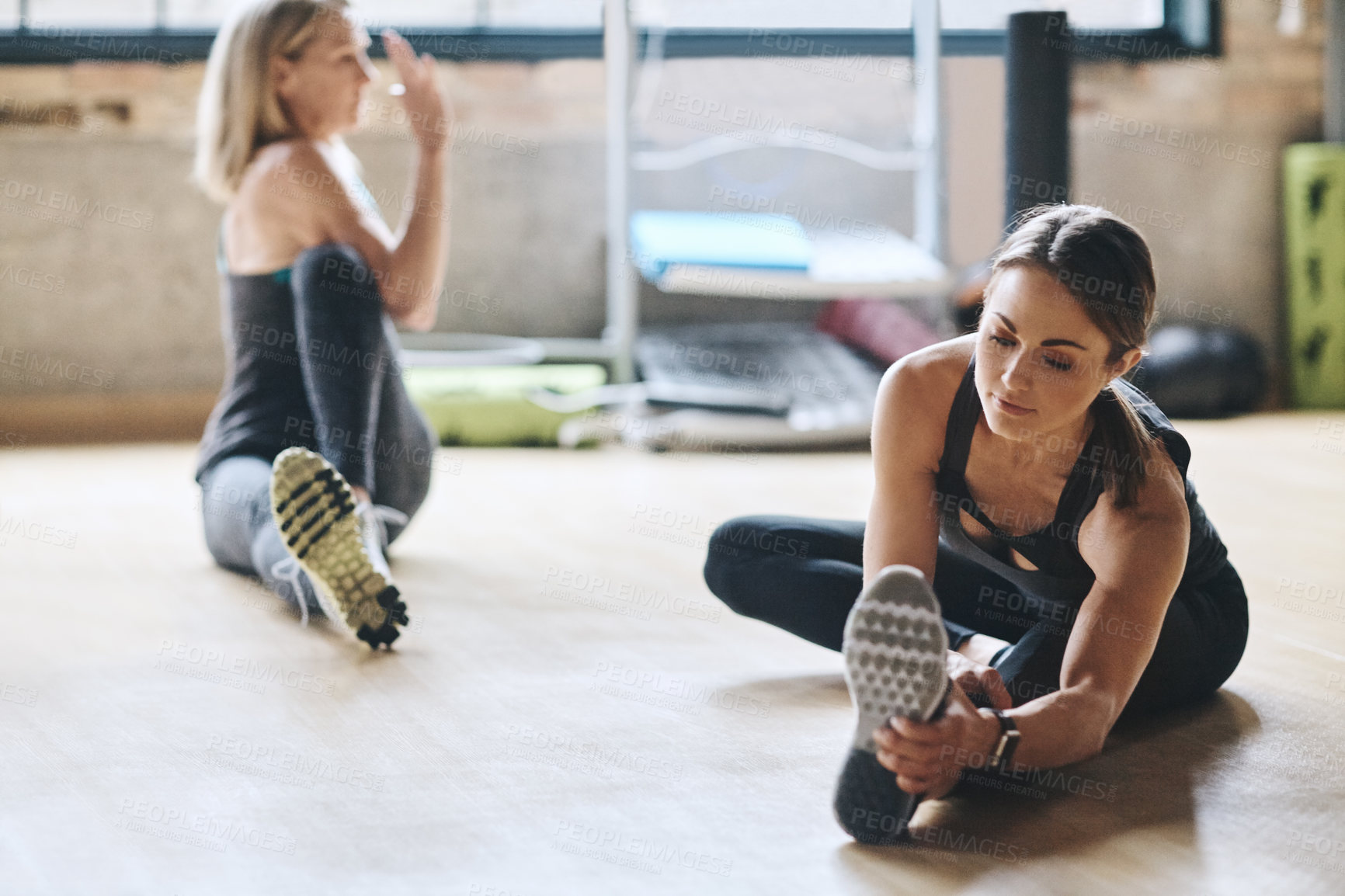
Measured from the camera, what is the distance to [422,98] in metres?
1.90

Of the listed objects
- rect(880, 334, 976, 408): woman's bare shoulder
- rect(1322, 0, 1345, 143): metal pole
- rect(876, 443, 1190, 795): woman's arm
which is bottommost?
rect(876, 443, 1190, 795): woman's arm

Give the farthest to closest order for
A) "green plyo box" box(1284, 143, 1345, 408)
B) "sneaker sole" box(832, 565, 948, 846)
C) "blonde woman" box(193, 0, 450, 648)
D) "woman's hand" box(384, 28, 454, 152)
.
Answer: "green plyo box" box(1284, 143, 1345, 408)
"woman's hand" box(384, 28, 454, 152)
"blonde woman" box(193, 0, 450, 648)
"sneaker sole" box(832, 565, 948, 846)

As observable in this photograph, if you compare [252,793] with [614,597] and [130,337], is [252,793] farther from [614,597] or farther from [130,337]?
[130,337]

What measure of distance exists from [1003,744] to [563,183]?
9.51 ft

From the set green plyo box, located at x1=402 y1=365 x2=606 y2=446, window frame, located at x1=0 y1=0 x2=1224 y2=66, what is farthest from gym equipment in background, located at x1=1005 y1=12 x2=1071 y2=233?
window frame, located at x1=0 y1=0 x2=1224 y2=66

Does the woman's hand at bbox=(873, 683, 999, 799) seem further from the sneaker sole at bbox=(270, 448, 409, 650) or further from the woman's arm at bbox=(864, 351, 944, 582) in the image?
the sneaker sole at bbox=(270, 448, 409, 650)

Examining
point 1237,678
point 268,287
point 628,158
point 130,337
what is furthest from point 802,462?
point 130,337

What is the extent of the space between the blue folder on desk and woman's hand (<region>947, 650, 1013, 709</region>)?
199 cm

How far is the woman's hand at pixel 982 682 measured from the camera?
43.3 inches

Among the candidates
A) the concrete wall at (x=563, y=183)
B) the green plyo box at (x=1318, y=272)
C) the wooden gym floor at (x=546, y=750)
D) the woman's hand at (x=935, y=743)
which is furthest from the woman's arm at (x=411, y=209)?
the green plyo box at (x=1318, y=272)

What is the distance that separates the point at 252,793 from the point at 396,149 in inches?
109

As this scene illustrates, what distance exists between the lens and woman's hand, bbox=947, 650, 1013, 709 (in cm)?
110

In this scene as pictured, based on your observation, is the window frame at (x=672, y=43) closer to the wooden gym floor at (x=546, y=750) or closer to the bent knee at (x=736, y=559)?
the wooden gym floor at (x=546, y=750)

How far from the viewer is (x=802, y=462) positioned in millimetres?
3037
